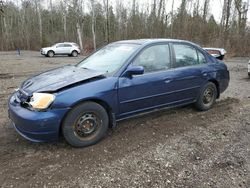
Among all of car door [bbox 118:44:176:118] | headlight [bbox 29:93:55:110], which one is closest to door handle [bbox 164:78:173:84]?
car door [bbox 118:44:176:118]

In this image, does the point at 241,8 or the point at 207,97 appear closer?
the point at 207,97

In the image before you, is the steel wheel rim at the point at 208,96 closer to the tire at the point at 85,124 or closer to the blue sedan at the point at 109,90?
the blue sedan at the point at 109,90

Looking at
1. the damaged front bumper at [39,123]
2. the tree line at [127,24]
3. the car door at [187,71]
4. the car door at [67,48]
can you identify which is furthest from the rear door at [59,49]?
the damaged front bumper at [39,123]

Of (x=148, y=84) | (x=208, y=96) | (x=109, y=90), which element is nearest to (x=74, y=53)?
(x=208, y=96)

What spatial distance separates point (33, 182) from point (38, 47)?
36.9 m

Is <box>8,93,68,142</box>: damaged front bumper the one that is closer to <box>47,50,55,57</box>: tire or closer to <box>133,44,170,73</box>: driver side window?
<box>133,44,170,73</box>: driver side window

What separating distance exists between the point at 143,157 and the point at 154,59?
181 cm

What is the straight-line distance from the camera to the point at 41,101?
3160mm

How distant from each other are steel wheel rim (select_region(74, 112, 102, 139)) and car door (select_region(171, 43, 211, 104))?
1.67 m

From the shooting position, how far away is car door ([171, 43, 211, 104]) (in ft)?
14.8

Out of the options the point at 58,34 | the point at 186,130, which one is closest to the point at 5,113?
the point at 186,130

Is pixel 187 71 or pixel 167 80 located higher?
pixel 187 71

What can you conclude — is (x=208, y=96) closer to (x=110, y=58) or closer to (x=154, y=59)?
(x=154, y=59)

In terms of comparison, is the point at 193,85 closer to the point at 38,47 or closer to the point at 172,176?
the point at 172,176
